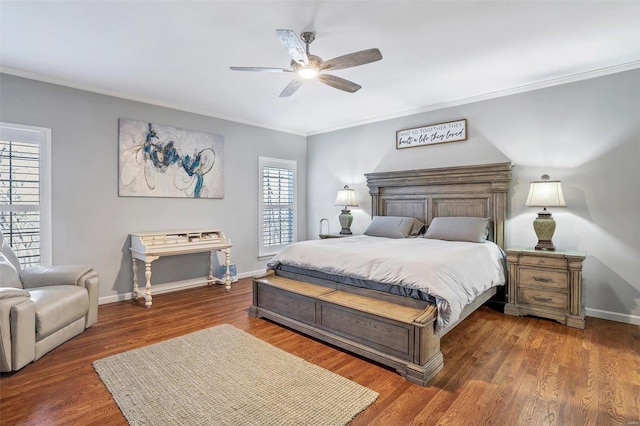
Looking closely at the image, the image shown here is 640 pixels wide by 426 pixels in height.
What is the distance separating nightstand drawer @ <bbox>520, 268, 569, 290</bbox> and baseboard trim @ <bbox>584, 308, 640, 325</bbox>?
0.63m

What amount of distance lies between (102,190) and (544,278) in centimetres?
527

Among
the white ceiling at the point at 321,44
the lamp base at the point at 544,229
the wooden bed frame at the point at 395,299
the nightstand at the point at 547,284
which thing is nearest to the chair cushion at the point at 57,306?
→ the wooden bed frame at the point at 395,299

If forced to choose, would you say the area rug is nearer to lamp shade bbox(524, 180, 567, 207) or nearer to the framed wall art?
lamp shade bbox(524, 180, 567, 207)

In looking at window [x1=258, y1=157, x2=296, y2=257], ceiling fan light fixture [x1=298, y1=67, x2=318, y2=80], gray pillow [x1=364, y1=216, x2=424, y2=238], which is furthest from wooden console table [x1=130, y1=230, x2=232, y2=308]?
ceiling fan light fixture [x1=298, y1=67, x2=318, y2=80]

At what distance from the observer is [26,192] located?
355cm

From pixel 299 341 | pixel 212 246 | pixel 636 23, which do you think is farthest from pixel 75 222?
pixel 636 23

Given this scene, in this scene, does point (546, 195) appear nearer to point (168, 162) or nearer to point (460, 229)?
point (460, 229)

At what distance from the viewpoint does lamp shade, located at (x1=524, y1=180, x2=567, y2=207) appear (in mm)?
3426

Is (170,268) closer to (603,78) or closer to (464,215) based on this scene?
(464,215)

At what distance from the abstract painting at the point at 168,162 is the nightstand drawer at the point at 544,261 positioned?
426 cm

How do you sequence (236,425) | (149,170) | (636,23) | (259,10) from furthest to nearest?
1. (149,170)
2. (636,23)
3. (259,10)
4. (236,425)

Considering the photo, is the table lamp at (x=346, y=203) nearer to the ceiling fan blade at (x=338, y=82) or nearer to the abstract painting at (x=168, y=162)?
the abstract painting at (x=168, y=162)

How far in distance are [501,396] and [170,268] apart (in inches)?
167

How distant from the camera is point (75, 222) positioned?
384 centimetres
